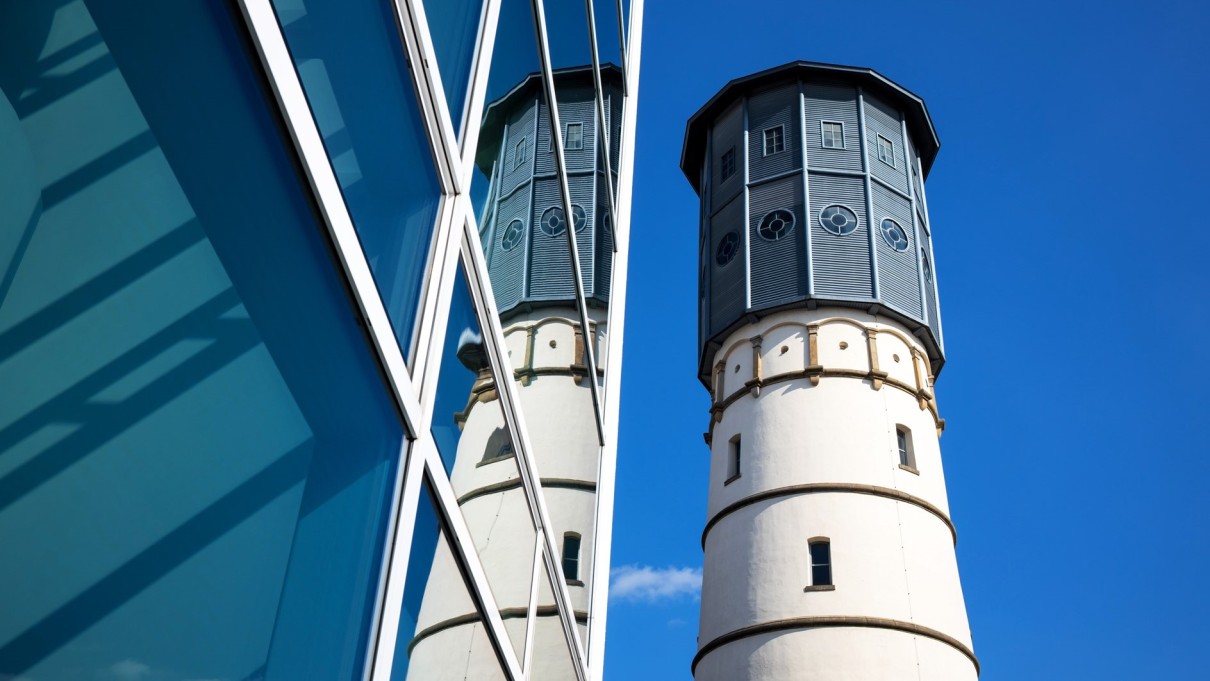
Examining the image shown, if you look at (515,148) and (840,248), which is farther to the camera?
(840,248)

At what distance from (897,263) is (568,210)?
2008 centimetres

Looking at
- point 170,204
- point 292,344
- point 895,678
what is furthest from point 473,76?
point 895,678

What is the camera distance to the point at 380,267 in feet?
8.40

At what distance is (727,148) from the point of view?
2742cm

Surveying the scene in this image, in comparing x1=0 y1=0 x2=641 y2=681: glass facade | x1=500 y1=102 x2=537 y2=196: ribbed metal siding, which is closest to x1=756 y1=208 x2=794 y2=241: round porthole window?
x1=500 y1=102 x2=537 y2=196: ribbed metal siding

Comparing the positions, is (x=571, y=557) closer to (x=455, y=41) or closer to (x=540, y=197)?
(x=540, y=197)

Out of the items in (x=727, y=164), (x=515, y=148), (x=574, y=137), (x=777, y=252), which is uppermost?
(x=727, y=164)

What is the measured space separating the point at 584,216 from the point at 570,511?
145 cm

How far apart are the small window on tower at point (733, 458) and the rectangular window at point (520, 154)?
1847cm

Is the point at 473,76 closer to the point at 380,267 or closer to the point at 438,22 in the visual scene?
the point at 438,22

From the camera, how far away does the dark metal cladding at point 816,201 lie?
23828mm

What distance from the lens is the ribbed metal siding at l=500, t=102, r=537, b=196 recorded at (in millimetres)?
3960

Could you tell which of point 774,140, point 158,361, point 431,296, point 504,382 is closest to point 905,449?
point 774,140

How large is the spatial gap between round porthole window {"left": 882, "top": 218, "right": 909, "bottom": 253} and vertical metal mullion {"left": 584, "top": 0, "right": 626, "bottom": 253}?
18347 mm
